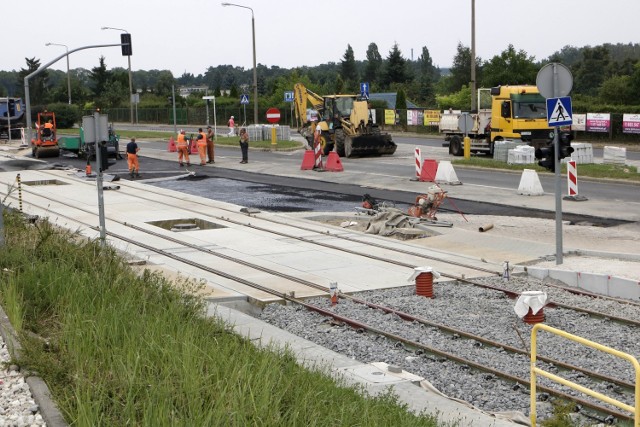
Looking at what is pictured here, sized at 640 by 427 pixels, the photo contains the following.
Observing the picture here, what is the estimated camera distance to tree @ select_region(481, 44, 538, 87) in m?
62.5

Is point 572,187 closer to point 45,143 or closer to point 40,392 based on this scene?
point 40,392

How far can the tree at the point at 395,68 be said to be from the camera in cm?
10364

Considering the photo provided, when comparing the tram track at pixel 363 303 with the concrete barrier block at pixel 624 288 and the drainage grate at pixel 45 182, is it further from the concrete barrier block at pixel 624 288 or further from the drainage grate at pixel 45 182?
the drainage grate at pixel 45 182

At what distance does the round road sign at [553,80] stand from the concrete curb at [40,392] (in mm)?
9833

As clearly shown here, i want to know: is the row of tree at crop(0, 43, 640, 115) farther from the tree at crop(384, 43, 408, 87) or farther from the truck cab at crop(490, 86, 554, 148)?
the truck cab at crop(490, 86, 554, 148)

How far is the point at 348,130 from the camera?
41.2 meters

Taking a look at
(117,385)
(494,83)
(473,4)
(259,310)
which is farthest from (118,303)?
(494,83)

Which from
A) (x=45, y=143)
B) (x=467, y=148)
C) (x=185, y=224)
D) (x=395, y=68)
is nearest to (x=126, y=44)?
(x=45, y=143)

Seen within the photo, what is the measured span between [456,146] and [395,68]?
212 feet

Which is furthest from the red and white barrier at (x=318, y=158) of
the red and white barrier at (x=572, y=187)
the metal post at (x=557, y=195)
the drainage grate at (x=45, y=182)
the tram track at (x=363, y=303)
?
→ the metal post at (x=557, y=195)

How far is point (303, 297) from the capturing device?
13.7 m

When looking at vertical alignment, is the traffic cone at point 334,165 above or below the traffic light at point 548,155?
below

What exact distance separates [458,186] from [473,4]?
17.2 m

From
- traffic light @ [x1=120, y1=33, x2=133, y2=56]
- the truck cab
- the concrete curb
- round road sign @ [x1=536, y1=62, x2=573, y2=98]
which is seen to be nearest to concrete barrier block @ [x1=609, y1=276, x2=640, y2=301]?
round road sign @ [x1=536, y1=62, x2=573, y2=98]
